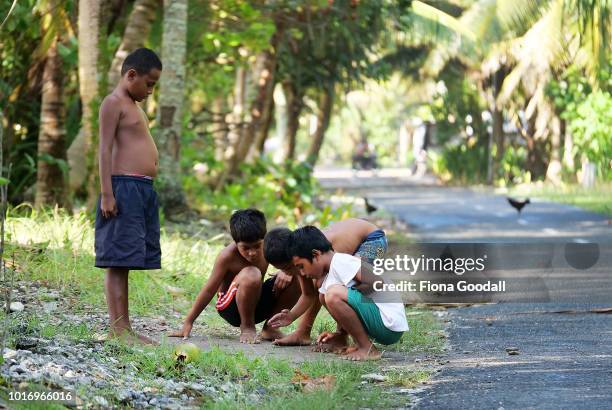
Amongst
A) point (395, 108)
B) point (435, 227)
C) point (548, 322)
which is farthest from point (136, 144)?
point (395, 108)

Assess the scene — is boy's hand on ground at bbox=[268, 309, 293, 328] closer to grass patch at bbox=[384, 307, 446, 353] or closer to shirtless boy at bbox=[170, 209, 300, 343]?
shirtless boy at bbox=[170, 209, 300, 343]

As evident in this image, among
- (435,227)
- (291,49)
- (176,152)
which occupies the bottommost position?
(435,227)

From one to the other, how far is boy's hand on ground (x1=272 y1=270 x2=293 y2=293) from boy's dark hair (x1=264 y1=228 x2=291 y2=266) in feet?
2.01

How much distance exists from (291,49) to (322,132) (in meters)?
7.42

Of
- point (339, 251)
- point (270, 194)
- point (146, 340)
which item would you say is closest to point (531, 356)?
point (339, 251)

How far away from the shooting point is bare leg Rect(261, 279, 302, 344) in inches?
321

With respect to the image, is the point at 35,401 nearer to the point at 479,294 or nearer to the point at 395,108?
the point at 479,294

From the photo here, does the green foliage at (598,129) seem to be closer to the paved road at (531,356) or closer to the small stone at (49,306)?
the paved road at (531,356)

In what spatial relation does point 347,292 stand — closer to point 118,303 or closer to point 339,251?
point 339,251

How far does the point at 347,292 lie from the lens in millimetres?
7277

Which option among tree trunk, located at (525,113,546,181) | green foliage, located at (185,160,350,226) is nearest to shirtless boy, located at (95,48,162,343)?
green foliage, located at (185,160,350,226)

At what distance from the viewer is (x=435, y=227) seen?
19047 millimetres

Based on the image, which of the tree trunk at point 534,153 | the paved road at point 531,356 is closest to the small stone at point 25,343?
the paved road at point 531,356

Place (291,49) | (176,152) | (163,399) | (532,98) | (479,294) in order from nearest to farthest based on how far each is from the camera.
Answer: (163,399) < (479,294) < (176,152) < (291,49) < (532,98)
